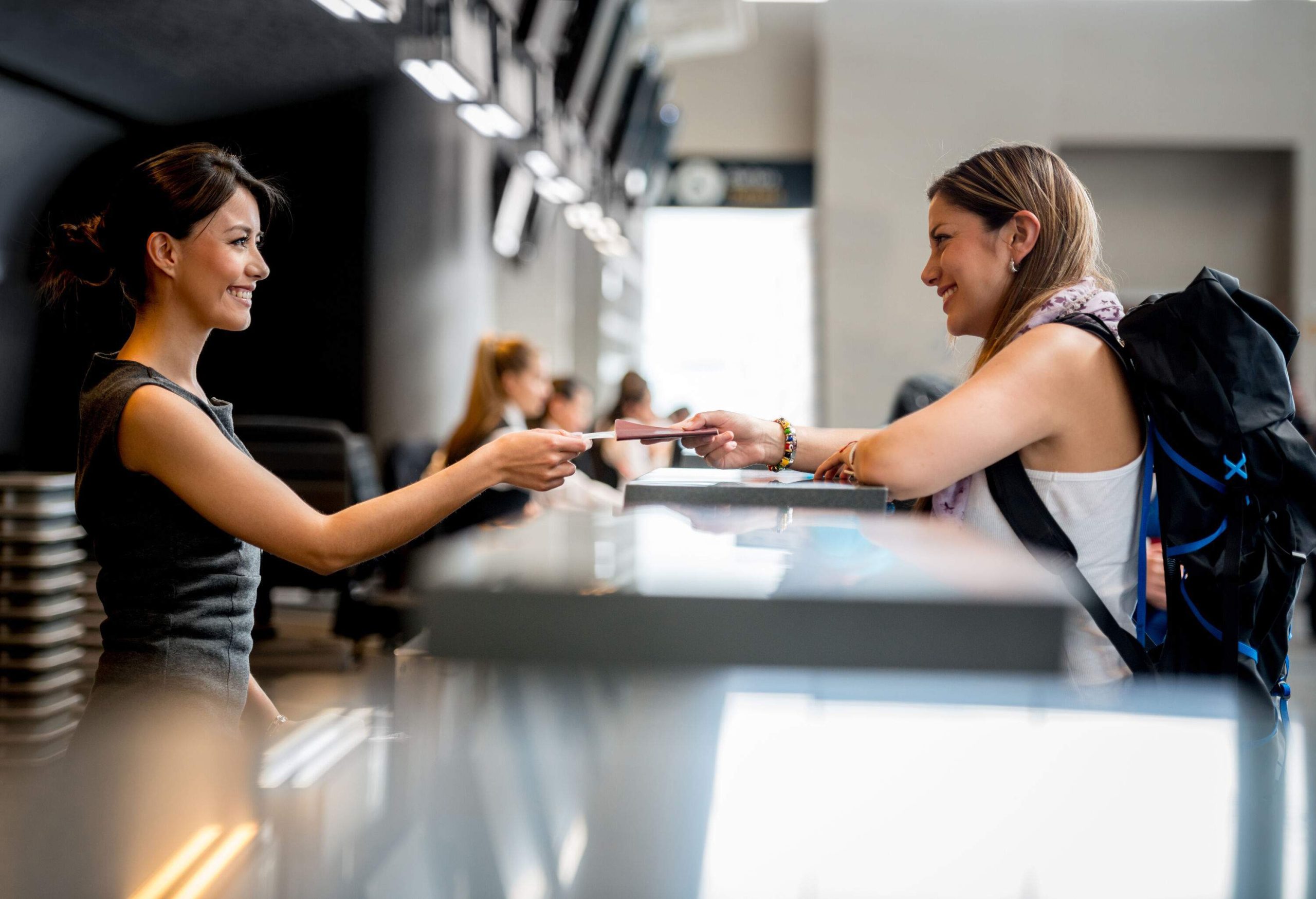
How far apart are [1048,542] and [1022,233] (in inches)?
16.4

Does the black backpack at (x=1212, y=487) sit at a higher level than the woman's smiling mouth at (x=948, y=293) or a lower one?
lower

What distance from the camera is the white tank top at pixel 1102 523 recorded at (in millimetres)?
1255

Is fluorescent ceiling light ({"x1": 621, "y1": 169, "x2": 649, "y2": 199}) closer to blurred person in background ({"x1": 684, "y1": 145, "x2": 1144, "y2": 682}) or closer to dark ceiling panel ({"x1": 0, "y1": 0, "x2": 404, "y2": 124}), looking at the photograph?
dark ceiling panel ({"x1": 0, "y1": 0, "x2": 404, "y2": 124})

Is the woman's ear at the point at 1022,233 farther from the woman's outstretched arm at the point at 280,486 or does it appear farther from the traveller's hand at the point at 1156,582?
the woman's outstretched arm at the point at 280,486

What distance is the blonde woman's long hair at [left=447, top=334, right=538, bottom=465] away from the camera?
423cm

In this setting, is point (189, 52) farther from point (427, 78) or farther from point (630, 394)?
point (630, 394)

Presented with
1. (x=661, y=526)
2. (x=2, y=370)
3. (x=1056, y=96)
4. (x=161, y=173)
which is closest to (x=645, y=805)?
(x=661, y=526)

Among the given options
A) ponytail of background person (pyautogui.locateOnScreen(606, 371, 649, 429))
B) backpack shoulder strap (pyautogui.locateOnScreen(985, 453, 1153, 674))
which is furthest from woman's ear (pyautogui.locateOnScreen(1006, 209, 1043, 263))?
ponytail of background person (pyautogui.locateOnScreen(606, 371, 649, 429))

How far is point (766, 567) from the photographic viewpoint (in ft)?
3.04

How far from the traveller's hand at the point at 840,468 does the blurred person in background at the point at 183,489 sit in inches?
13.0

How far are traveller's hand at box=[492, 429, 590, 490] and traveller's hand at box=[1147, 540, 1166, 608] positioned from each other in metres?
0.72

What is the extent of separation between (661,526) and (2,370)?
3538 millimetres

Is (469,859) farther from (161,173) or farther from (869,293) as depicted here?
(869,293)

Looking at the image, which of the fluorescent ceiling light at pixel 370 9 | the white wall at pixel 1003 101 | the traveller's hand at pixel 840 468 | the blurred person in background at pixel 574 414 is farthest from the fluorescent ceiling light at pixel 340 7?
the white wall at pixel 1003 101
